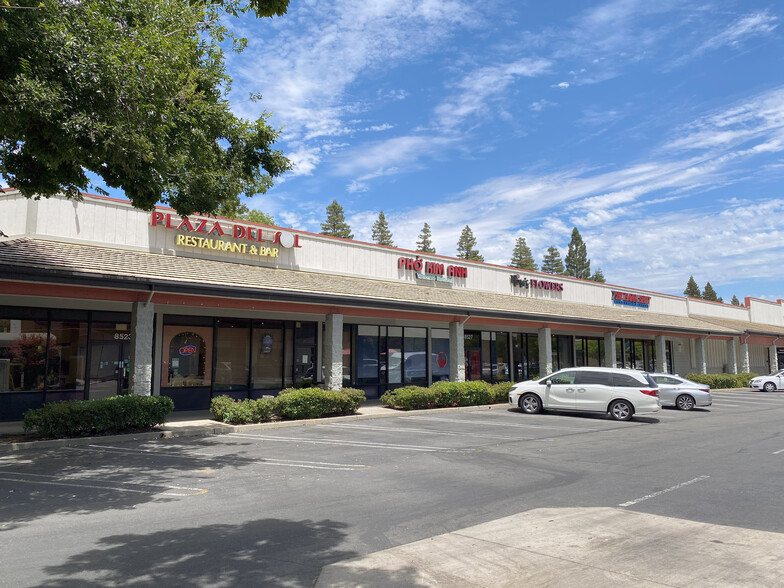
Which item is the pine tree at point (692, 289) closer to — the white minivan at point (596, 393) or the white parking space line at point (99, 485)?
the white minivan at point (596, 393)

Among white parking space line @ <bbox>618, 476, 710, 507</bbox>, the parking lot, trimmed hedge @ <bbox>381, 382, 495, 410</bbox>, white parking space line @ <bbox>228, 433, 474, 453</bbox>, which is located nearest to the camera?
the parking lot

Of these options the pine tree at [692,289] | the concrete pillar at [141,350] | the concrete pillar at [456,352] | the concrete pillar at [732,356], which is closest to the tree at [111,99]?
the concrete pillar at [141,350]

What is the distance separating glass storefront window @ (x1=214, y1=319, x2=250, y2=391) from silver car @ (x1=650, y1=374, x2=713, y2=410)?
50.3ft

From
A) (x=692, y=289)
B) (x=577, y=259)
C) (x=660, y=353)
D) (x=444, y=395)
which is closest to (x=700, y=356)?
(x=660, y=353)

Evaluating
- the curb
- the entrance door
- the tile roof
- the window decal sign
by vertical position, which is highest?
the window decal sign

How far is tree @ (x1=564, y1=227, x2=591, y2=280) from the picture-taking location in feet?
289

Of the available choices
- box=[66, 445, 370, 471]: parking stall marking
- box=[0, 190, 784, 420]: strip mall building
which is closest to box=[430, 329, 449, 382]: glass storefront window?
box=[0, 190, 784, 420]: strip mall building

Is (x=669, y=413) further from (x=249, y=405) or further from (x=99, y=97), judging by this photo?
(x=99, y=97)

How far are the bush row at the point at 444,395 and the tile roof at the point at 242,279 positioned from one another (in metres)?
2.80

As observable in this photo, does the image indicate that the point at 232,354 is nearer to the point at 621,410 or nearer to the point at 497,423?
the point at 497,423

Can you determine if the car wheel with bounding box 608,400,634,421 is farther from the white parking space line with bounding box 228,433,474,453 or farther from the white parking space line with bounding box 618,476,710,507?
the white parking space line with bounding box 618,476,710,507

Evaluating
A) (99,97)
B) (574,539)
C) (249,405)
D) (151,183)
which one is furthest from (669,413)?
(99,97)

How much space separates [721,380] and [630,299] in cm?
724

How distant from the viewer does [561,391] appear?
18469mm
